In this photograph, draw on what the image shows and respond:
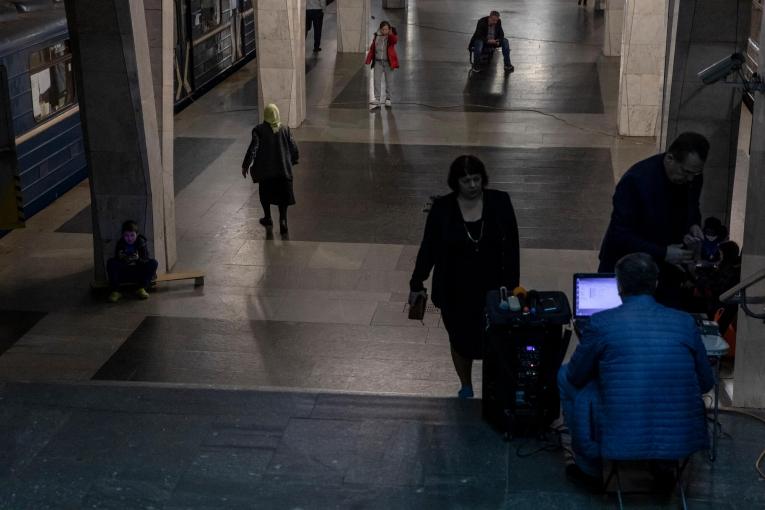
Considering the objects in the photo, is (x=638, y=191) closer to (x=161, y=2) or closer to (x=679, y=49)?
(x=679, y=49)

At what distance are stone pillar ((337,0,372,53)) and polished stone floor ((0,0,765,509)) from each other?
3.06 metres

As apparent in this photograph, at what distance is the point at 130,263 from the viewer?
1169cm

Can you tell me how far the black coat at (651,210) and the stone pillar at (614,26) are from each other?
19.9 meters

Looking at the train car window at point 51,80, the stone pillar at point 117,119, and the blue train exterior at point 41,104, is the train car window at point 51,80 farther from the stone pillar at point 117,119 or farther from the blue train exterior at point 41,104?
the stone pillar at point 117,119

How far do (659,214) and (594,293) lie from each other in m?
0.66

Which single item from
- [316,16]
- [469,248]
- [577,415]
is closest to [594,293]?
[469,248]

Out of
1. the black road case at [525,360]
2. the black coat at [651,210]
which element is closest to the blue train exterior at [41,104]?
the black road case at [525,360]

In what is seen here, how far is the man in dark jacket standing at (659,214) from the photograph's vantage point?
6.81m

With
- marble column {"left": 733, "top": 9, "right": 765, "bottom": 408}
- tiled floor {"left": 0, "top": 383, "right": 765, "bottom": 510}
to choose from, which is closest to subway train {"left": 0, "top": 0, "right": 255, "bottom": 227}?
tiled floor {"left": 0, "top": 383, "right": 765, "bottom": 510}

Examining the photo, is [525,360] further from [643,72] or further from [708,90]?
[643,72]

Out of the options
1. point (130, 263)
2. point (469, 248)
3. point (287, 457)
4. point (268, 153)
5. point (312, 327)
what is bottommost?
point (312, 327)

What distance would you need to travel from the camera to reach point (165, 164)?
1246cm

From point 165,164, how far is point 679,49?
17.7 feet

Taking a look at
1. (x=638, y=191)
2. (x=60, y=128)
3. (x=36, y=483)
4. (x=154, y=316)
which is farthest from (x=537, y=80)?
(x=36, y=483)
